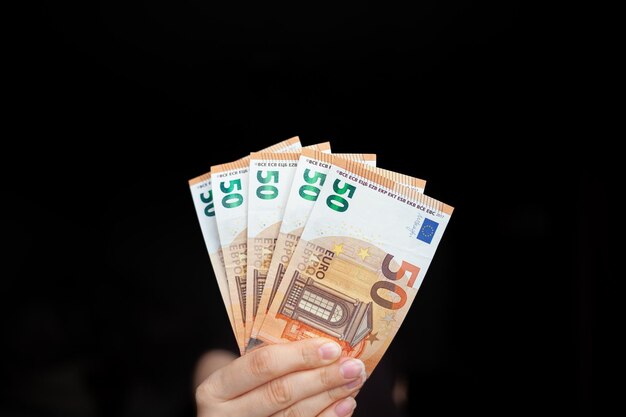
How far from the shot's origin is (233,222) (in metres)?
0.95

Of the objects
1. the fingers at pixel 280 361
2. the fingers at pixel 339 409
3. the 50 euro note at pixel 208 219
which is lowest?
the fingers at pixel 339 409

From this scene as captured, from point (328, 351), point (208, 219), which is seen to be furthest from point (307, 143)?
point (328, 351)

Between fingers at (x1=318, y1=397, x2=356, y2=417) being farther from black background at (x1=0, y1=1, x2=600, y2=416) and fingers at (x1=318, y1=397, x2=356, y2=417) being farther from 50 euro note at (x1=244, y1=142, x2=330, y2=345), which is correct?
black background at (x1=0, y1=1, x2=600, y2=416)

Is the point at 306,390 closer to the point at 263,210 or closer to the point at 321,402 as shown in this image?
the point at 321,402

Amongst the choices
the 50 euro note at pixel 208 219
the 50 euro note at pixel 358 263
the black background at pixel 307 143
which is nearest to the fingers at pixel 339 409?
the 50 euro note at pixel 358 263

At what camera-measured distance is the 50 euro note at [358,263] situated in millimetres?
893

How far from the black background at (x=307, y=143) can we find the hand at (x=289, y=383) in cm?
88

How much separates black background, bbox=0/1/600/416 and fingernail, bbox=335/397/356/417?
0.86 metres

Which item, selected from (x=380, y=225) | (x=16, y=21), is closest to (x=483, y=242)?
(x=380, y=225)

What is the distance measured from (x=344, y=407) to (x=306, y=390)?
0.08m

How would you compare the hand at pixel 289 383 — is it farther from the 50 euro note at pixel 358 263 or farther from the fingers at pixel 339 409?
the 50 euro note at pixel 358 263

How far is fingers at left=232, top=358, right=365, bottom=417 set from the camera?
2.56ft

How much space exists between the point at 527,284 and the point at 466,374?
39 centimetres

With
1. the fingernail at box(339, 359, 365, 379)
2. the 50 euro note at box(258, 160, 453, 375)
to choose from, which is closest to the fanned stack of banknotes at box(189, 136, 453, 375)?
the 50 euro note at box(258, 160, 453, 375)
